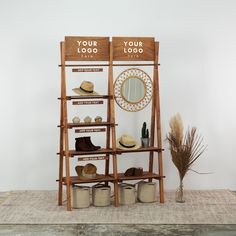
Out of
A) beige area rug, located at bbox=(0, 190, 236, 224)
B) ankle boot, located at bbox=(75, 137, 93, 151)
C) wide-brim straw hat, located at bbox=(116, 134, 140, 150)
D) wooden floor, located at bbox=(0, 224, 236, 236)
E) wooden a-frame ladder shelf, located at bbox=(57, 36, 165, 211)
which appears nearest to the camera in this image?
wooden floor, located at bbox=(0, 224, 236, 236)

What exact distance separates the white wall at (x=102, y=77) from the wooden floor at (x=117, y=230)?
193 cm

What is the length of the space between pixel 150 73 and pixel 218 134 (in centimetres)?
121

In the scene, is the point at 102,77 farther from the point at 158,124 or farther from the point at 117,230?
the point at 117,230

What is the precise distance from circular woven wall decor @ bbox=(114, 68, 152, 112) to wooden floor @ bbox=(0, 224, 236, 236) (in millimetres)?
1608

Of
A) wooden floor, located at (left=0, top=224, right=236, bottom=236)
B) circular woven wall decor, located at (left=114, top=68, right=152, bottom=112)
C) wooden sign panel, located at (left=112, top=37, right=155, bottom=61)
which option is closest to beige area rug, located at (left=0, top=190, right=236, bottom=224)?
wooden floor, located at (left=0, top=224, right=236, bottom=236)

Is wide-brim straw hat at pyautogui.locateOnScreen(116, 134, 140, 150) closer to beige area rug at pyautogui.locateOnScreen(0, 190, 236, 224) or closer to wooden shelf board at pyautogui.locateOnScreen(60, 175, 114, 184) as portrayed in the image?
wooden shelf board at pyautogui.locateOnScreen(60, 175, 114, 184)

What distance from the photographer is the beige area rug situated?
20.0 ft

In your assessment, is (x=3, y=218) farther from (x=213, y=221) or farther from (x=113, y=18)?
(x=113, y=18)

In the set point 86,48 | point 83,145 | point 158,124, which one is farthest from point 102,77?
point 83,145

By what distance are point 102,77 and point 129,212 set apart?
2.02 m

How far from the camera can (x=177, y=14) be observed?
7.70 m

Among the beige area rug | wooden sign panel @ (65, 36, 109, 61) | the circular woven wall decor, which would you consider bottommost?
the beige area rug

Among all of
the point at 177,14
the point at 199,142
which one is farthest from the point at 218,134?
the point at 177,14

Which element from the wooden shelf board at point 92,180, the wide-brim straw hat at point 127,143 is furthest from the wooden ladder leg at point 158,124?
the wooden shelf board at point 92,180
